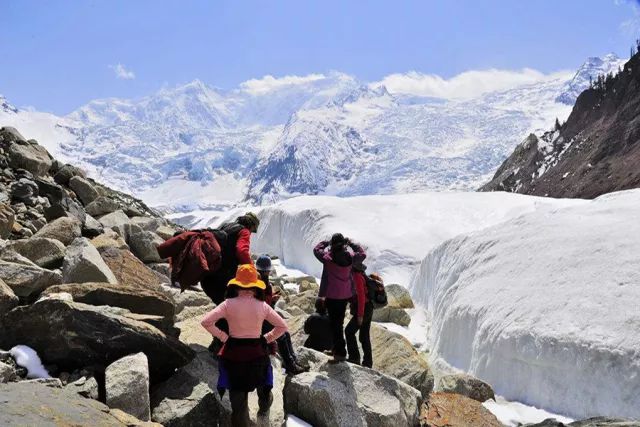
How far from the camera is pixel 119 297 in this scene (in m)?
7.56

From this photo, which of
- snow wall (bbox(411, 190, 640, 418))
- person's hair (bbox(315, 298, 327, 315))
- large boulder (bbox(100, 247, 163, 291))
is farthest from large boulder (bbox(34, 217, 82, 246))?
snow wall (bbox(411, 190, 640, 418))

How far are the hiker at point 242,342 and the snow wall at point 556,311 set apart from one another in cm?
607

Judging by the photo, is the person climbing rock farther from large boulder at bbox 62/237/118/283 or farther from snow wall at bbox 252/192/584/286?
snow wall at bbox 252/192/584/286

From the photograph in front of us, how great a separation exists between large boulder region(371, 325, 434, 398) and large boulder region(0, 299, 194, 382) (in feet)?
14.7

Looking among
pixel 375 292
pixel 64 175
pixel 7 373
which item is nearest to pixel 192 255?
pixel 7 373

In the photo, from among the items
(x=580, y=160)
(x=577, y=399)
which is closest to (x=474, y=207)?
(x=577, y=399)

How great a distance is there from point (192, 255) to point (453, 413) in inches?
165

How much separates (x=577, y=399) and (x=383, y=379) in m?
3.87

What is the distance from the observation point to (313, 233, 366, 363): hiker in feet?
26.9

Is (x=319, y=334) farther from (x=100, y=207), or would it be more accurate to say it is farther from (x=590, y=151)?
(x=590, y=151)

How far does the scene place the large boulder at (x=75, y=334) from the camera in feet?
21.1

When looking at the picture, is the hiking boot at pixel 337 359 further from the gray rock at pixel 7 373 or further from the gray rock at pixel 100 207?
the gray rock at pixel 100 207

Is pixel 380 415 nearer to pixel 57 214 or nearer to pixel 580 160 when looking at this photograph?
pixel 57 214

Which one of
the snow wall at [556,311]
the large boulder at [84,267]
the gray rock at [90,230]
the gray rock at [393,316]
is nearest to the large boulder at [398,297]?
the gray rock at [393,316]
